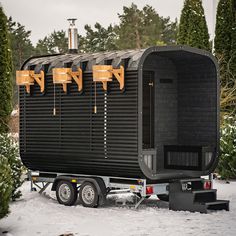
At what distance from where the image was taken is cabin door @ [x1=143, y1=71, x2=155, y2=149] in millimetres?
13734

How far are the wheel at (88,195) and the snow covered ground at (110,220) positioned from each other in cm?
14

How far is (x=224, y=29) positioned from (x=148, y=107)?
12441mm

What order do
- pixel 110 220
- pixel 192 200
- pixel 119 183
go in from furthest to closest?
1. pixel 119 183
2. pixel 192 200
3. pixel 110 220

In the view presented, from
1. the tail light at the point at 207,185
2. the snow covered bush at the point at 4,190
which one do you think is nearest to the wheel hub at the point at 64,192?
the tail light at the point at 207,185

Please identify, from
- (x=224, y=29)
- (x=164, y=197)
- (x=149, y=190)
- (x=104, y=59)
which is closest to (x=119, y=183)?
(x=149, y=190)

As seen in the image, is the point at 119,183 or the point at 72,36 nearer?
the point at 119,183

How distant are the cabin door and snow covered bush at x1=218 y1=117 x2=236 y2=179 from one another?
3.24 metres

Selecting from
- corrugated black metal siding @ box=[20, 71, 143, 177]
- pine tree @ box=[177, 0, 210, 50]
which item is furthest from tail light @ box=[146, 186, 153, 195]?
pine tree @ box=[177, 0, 210, 50]

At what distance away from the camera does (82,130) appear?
13367 millimetres

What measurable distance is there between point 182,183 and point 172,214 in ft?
3.53

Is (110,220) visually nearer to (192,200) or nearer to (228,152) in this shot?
(192,200)

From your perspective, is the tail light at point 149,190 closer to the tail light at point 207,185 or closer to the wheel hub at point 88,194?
the wheel hub at point 88,194

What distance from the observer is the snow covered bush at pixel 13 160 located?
1366 cm

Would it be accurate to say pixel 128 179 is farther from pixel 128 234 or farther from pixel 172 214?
pixel 128 234
